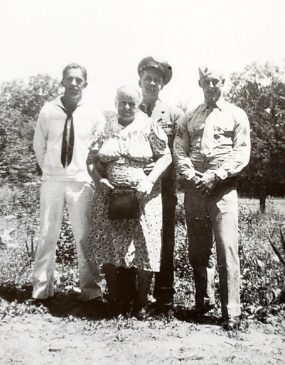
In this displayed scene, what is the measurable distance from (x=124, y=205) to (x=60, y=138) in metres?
0.84

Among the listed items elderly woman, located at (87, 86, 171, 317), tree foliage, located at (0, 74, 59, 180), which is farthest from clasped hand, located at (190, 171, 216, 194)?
tree foliage, located at (0, 74, 59, 180)

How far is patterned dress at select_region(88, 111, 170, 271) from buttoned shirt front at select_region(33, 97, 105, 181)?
0.23 meters

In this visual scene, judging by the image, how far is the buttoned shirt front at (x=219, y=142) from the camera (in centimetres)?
318

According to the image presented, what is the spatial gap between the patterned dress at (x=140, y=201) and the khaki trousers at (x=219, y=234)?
0.89ft

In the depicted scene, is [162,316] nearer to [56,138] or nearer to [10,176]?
[56,138]

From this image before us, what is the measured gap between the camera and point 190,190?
339cm

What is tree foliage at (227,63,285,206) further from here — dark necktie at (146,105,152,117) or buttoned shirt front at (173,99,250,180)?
buttoned shirt front at (173,99,250,180)

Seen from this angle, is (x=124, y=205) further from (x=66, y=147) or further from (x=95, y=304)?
(x=95, y=304)

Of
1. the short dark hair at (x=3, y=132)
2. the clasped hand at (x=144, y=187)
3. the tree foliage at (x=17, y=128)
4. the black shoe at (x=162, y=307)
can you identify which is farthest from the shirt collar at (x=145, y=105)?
the short dark hair at (x=3, y=132)

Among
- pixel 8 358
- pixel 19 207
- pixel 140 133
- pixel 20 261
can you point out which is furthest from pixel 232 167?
pixel 19 207

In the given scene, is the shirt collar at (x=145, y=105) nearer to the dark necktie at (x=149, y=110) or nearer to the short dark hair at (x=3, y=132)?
the dark necktie at (x=149, y=110)

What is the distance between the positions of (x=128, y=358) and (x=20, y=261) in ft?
7.32

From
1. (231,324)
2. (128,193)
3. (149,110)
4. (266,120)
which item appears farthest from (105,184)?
(266,120)

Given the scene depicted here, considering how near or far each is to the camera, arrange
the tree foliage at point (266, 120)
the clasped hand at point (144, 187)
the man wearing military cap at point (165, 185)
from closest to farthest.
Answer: the clasped hand at point (144, 187) < the man wearing military cap at point (165, 185) < the tree foliage at point (266, 120)
